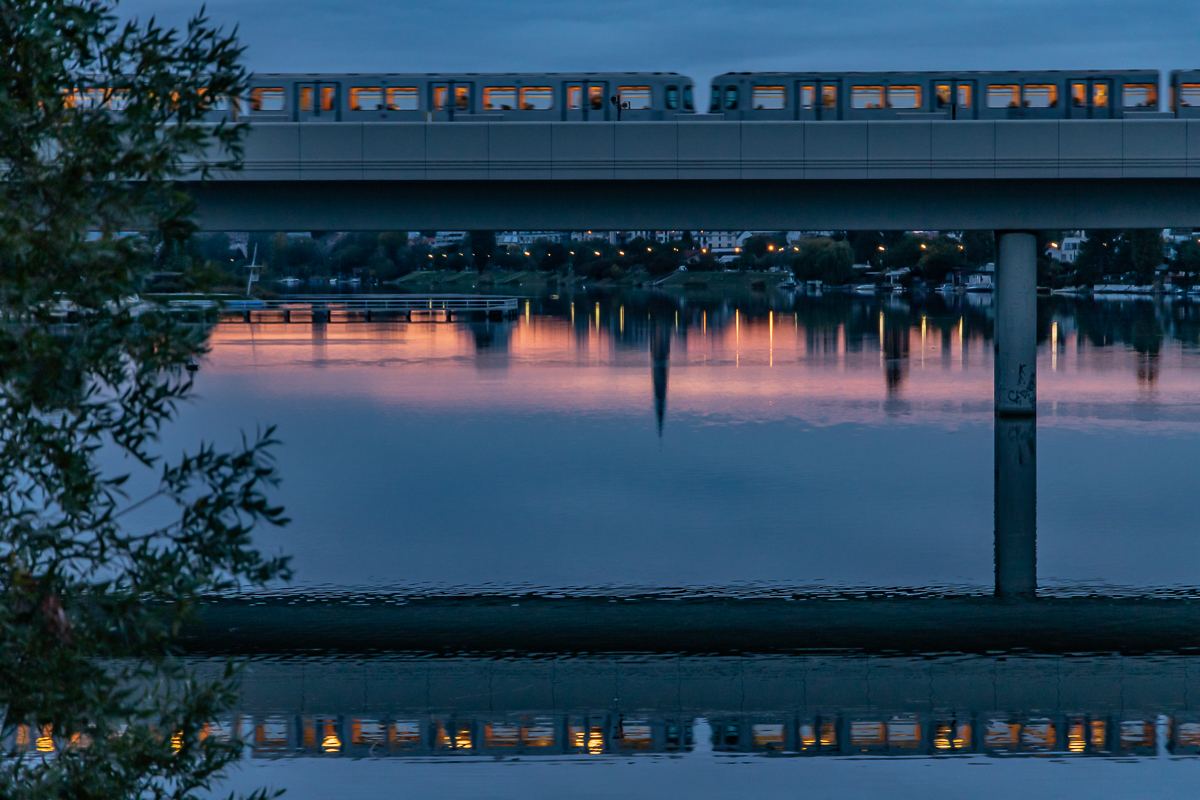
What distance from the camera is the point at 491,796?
10.4 meters

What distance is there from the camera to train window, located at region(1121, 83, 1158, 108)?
3378cm

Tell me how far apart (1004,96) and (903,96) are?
8.69ft

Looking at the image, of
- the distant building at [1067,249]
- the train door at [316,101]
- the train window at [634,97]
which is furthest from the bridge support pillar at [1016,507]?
the distant building at [1067,249]

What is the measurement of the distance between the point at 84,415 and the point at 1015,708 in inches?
361

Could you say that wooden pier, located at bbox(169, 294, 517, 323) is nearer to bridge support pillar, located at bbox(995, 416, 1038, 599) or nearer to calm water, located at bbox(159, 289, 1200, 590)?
calm water, located at bbox(159, 289, 1200, 590)

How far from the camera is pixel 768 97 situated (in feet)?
117

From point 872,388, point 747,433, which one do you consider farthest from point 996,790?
point 872,388

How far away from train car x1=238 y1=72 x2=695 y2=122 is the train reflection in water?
82.9ft

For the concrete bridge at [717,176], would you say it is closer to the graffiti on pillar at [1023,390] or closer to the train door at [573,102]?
the graffiti on pillar at [1023,390]

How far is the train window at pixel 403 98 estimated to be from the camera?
3566 cm

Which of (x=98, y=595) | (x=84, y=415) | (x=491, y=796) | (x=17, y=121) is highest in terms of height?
(x=17, y=121)

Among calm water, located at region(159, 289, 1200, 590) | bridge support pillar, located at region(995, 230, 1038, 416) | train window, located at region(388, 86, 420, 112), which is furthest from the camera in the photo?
train window, located at region(388, 86, 420, 112)

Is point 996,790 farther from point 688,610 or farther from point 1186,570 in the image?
point 1186,570

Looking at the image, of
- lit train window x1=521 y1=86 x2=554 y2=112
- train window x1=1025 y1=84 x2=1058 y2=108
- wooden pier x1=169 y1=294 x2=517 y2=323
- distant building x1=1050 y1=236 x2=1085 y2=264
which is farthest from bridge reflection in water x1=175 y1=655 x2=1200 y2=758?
distant building x1=1050 y1=236 x2=1085 y2=264
